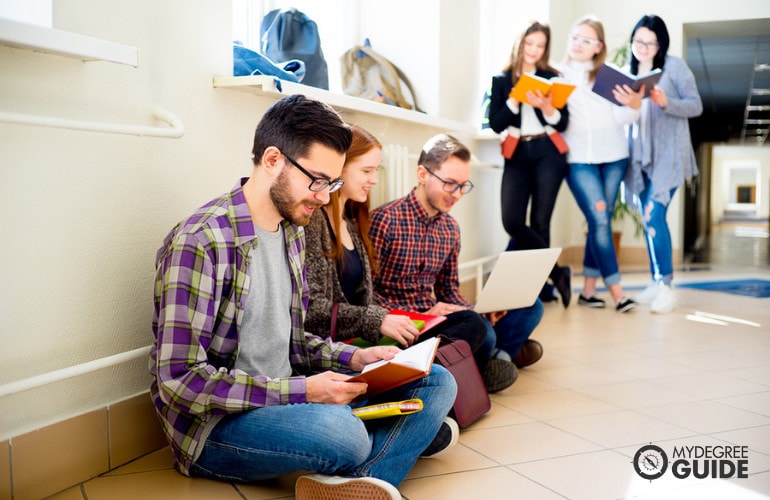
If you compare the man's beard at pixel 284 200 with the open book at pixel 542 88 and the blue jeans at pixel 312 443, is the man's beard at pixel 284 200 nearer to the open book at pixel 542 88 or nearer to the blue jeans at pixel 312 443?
the blue jeans at pixel 312 443

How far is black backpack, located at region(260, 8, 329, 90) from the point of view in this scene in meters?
2.69

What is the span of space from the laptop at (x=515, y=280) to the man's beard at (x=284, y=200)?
94cm

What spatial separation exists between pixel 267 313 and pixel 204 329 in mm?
202

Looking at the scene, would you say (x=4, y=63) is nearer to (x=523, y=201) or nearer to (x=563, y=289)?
(x=523, y=201)

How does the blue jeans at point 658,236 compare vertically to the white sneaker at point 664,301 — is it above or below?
above

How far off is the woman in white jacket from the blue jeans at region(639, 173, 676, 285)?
21 cm

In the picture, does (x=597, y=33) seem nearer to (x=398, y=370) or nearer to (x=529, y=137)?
(x=529, y=137)

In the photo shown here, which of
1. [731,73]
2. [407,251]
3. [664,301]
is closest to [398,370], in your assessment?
[407,251]

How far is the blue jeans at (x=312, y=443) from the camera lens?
1472mm

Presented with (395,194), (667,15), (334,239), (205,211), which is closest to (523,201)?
(395,194)

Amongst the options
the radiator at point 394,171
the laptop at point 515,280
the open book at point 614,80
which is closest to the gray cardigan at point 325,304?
the laptop at point 515,280

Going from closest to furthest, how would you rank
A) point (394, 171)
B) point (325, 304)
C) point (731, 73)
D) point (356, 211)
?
point (325, 304), point (356, 211), point (394, 171), point (731, 73)

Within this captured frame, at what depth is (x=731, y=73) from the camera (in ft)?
31.3

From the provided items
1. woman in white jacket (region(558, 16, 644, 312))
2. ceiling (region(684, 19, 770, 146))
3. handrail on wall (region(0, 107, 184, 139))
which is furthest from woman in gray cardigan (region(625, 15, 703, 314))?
handrail on wall (region(0, 107, 184, 139))
